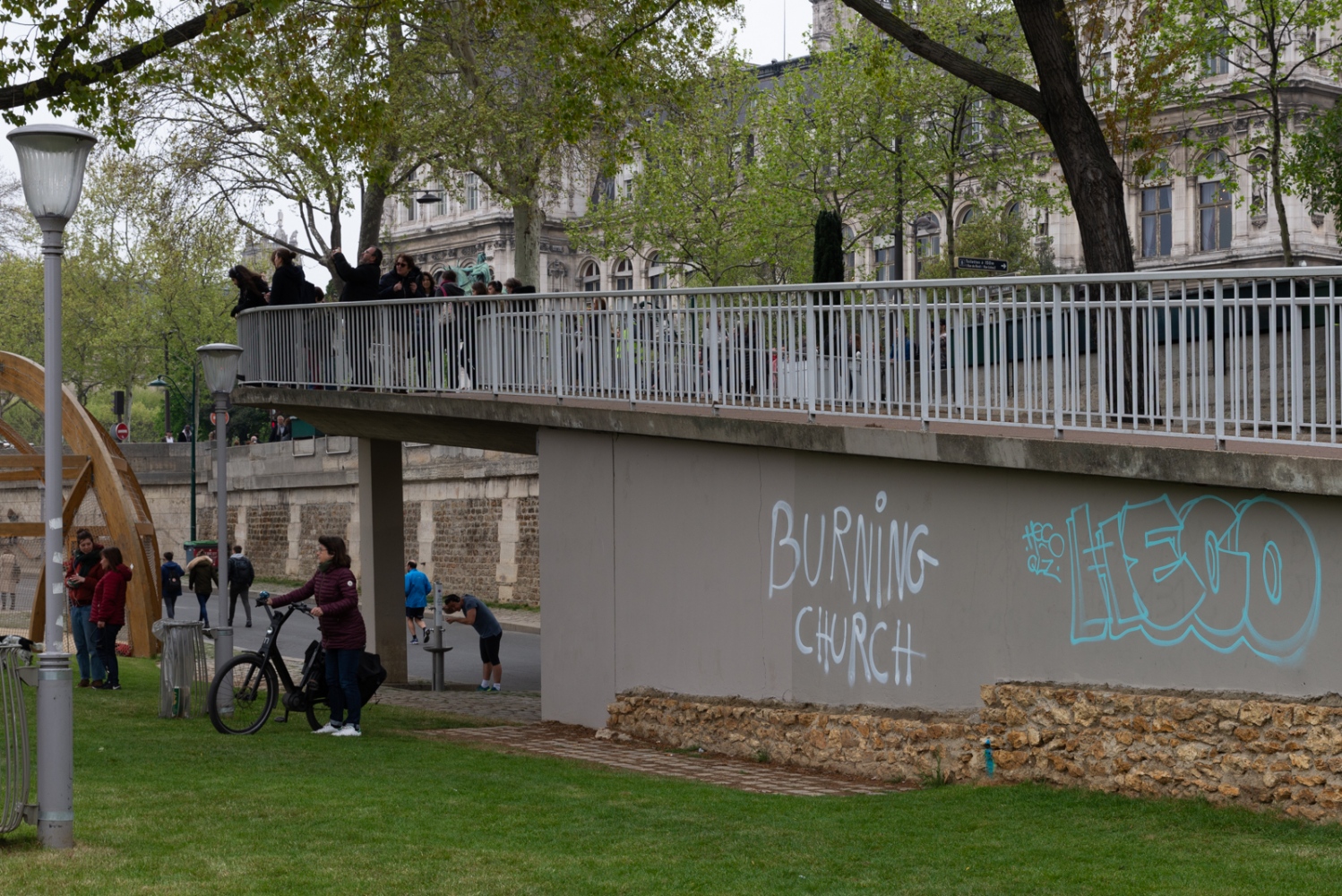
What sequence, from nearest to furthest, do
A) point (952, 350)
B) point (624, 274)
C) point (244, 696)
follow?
point (952, 350) < point (244, 696) < point (624, 274)

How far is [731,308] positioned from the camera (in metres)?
13.0

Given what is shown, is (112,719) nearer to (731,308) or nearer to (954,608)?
(731,308)

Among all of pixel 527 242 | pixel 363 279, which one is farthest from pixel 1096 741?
pixel 527 242

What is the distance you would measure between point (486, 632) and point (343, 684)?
7121 mm

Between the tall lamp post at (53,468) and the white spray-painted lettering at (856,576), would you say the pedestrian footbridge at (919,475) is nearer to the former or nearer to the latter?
the white spray-painted lettering at (856,576)

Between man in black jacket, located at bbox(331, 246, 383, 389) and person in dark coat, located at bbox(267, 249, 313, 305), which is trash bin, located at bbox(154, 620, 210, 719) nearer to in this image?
man in black jacket, located at bbox(331, 246, 383, 389)

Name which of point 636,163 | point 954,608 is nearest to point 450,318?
point 954,608

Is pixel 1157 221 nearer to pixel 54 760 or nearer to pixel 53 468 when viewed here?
pixel 53 468

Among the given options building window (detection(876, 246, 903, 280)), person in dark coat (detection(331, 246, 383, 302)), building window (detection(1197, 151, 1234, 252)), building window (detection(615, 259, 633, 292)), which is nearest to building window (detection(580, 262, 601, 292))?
building window (detection(615, 259, 633, 292))

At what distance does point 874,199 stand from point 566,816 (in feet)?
101

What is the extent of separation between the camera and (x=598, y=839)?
823 cm

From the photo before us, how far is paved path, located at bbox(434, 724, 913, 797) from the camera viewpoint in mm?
10766

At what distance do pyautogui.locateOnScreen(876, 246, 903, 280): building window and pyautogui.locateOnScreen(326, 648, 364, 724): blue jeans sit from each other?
3482 centimetres

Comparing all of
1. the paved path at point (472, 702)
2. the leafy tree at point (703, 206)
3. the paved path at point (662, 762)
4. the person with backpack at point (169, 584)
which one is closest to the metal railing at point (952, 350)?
the paved path at point (662, 762)
